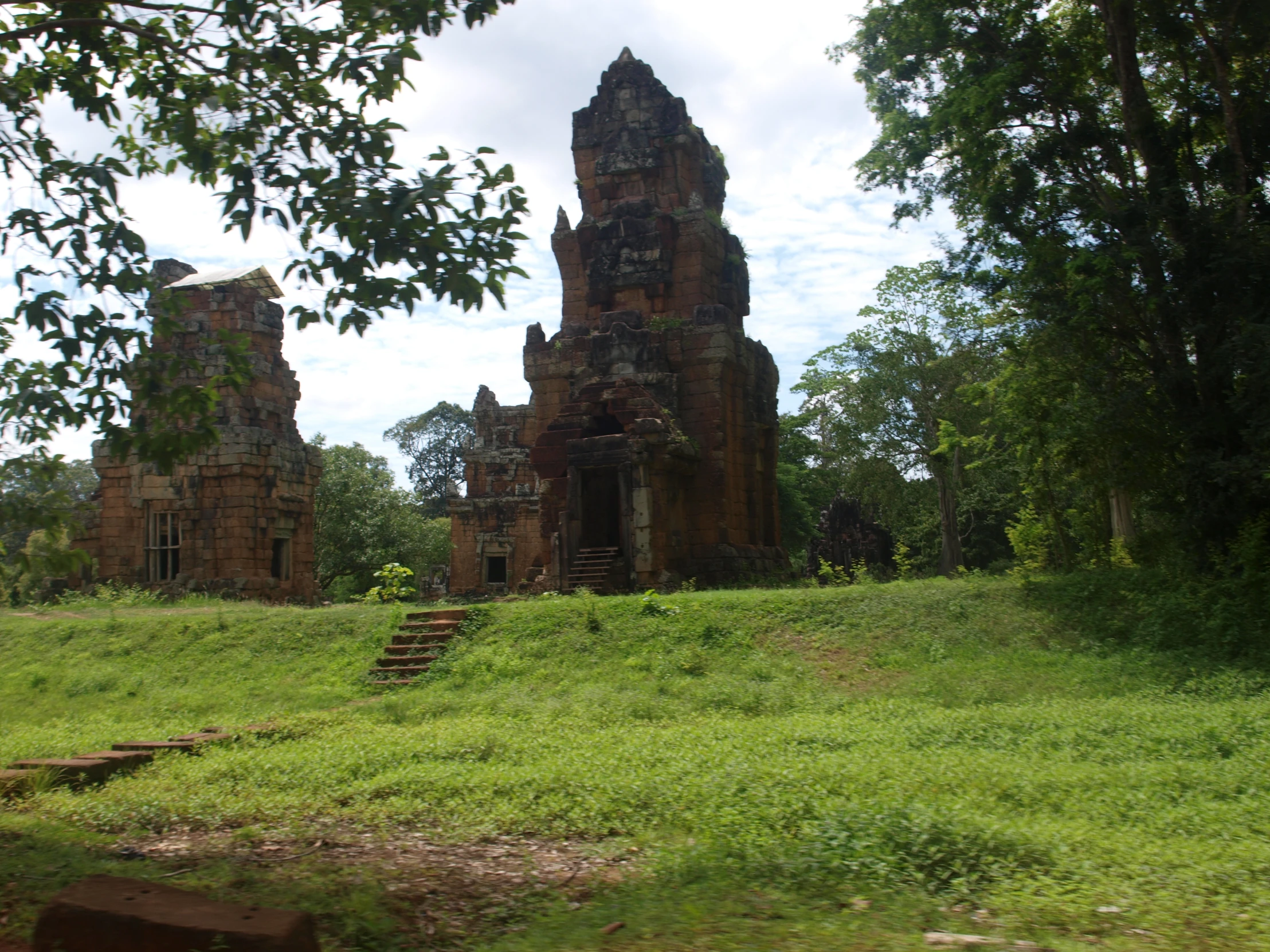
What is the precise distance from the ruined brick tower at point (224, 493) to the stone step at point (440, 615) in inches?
293

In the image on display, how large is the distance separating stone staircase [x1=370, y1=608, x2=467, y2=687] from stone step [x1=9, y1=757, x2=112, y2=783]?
4.61 metres

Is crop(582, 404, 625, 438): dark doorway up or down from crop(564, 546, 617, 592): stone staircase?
up

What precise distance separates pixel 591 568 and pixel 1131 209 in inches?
387

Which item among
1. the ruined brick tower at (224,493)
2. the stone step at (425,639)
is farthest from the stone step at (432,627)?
the ruined brick tower at (224,493)

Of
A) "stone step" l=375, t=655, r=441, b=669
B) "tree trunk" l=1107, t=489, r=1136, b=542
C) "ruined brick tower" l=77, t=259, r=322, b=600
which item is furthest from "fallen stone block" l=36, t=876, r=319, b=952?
"ruined brick tower" l=77, t=259, r=322, b=600

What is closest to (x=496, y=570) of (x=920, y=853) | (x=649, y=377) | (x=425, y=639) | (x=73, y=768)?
(x=649, y=377)

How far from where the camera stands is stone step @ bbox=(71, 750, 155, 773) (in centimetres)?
738

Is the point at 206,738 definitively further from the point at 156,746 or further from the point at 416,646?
the point at 416,646

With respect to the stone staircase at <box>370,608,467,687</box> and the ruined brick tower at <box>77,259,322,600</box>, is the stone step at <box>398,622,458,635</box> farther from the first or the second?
the ruined brick tower at <box>77,259,322,600</box>

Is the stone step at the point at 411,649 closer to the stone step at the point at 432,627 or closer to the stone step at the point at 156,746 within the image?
the stone step at the point at 432,627

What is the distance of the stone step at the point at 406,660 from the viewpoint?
1245 cm

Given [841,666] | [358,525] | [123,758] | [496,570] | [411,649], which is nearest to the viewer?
[123,758]

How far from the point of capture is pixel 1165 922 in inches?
149

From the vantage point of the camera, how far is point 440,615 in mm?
13742
